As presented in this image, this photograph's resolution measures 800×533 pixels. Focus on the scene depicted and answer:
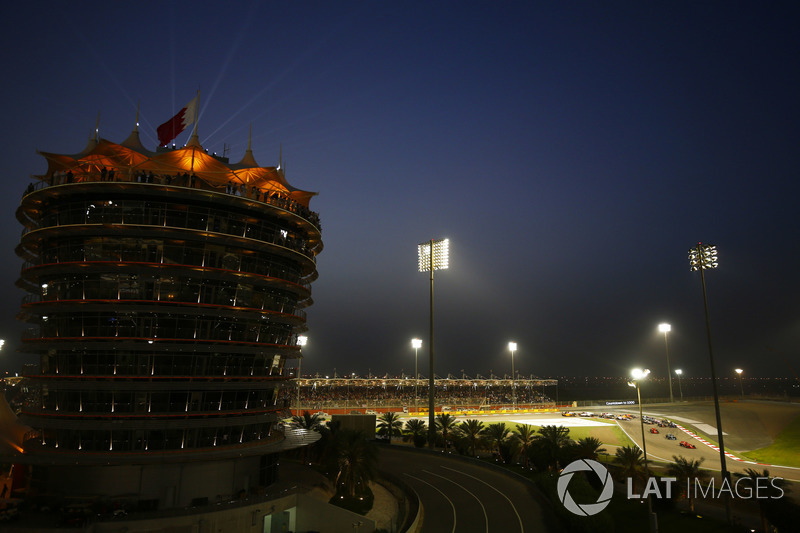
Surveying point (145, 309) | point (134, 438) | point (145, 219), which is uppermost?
point (145, 219)

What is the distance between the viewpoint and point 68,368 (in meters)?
40.5

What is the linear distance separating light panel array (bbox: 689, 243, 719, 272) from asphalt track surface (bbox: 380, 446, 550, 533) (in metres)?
28.1

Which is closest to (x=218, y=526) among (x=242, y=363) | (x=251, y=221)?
(x=242, y=363)

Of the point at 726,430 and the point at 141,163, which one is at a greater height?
the point at 141,163

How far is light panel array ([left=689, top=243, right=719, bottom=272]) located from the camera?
49312mm

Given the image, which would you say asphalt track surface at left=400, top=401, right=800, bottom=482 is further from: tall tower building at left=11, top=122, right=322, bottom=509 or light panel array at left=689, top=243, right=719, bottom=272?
tall tower building at left=11, top=122, right=322, bottom=509

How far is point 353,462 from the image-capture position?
141 ft

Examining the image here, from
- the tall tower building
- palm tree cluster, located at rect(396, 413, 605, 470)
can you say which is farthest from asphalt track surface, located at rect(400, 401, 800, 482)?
the tall tower building

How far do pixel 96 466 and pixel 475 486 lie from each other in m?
30.9

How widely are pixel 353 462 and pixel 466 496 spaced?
32.8 ft

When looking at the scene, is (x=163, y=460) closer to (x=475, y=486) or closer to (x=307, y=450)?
(x=307, y=450)

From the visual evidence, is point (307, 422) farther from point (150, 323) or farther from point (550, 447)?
point (550, 447)

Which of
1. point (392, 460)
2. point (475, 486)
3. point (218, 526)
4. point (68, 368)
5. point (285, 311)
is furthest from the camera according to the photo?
point (392, 460)

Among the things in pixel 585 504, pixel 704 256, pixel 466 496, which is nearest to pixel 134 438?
pixel 466 496
